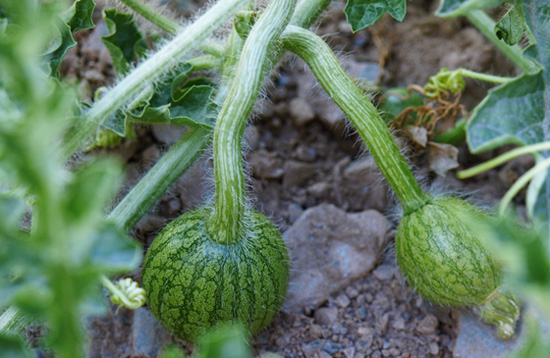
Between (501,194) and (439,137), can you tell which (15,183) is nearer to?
(439,137)

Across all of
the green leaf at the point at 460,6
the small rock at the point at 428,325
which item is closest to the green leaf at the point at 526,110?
the green leaf at the point at 460,6

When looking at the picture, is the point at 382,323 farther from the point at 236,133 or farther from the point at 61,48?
the point at 61,48

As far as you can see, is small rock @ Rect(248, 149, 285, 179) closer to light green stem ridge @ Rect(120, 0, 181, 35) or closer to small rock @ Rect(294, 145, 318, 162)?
small rock @ Rect(294, 145, 318, 162)

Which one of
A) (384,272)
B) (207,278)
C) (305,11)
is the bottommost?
(384,272)

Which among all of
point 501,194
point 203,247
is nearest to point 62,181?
point 203,247

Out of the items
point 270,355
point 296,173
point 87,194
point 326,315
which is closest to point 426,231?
point 326,315

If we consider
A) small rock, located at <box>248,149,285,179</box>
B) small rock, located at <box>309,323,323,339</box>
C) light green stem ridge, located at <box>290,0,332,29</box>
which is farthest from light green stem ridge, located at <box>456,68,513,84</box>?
small rock, located at <box>309,323,323,339</box>
